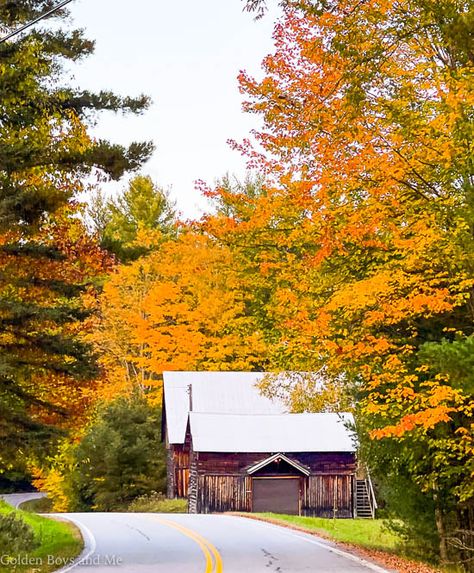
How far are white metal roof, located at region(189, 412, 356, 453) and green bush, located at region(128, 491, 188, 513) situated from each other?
167 inches

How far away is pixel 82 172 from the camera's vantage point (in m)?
15.8

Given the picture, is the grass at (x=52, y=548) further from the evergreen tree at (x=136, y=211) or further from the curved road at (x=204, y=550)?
the evergreen tree at (x=136, y=211)

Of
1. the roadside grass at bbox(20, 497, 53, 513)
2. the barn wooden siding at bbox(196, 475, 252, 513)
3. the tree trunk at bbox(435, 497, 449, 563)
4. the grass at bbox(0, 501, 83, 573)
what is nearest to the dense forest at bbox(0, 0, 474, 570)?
the tree trunk at bbox(435, 497, 449, 563)

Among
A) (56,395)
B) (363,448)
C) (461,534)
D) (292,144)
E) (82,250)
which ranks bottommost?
(461,534)

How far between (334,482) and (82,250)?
89.9 ft

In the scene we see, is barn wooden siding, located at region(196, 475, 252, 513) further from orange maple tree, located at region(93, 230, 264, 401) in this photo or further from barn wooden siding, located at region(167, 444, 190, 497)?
orange maple tree, located at region(93, 230, 264, 401)

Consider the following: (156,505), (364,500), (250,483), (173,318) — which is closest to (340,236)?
(250,483)

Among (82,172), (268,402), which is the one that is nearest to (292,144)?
(82,172)

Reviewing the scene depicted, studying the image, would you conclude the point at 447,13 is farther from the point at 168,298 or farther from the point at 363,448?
the point at 168,298

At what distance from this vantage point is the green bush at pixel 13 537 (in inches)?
581

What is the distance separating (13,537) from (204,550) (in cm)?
472

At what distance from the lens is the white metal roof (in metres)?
40.0

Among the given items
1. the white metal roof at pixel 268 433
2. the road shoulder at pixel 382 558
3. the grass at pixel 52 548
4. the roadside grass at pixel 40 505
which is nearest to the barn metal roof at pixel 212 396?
the white metal roof at pixel 268 433

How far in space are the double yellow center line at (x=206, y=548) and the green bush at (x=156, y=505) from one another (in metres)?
14.2
